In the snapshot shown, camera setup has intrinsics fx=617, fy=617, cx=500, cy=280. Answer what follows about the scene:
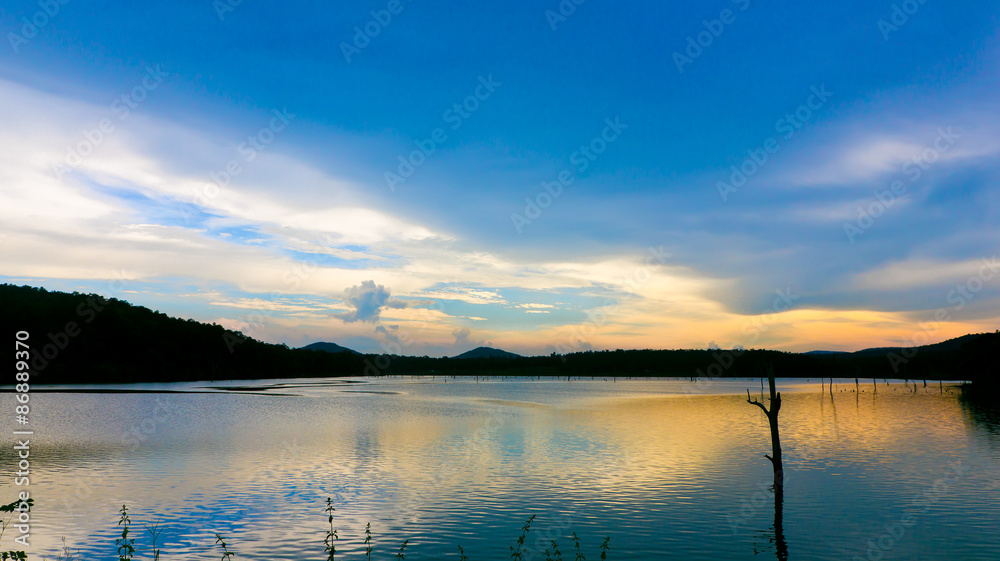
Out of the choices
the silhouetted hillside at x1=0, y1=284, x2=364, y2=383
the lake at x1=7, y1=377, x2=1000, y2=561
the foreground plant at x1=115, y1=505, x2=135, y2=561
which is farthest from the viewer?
the silhouetted hillside at x1=0, y1=284, x2=364, y2=383

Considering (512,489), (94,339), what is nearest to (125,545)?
(512,489)

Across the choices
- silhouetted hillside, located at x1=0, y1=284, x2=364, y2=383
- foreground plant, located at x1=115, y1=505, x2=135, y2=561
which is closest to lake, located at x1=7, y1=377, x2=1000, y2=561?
foreground plant, located at x1=115, y1=505, x2=135, y2=561

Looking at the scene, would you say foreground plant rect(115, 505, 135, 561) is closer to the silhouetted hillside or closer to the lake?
the lake

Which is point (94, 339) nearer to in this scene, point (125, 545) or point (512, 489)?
point (512, 489)

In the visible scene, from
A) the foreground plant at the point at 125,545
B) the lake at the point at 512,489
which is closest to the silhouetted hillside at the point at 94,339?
the lake at the point at 512,489

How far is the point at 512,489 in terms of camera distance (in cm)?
3022

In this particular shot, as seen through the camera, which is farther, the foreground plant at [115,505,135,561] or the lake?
the lake

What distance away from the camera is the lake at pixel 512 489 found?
2130 cm

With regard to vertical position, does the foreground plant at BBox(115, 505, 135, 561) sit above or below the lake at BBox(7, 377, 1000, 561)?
above

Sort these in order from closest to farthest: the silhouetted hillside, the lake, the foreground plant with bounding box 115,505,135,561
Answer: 1. the foreground plant with bounding box 115,505,135,561
2. the lake
3. the silhouetted hillside

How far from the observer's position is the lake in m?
21.3

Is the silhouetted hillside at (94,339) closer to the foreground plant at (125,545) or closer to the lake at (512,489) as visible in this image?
the lake at (512,489)

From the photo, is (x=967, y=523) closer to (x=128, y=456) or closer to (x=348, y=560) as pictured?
(x=348, y=560)

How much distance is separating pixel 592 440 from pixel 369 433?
1939cm
